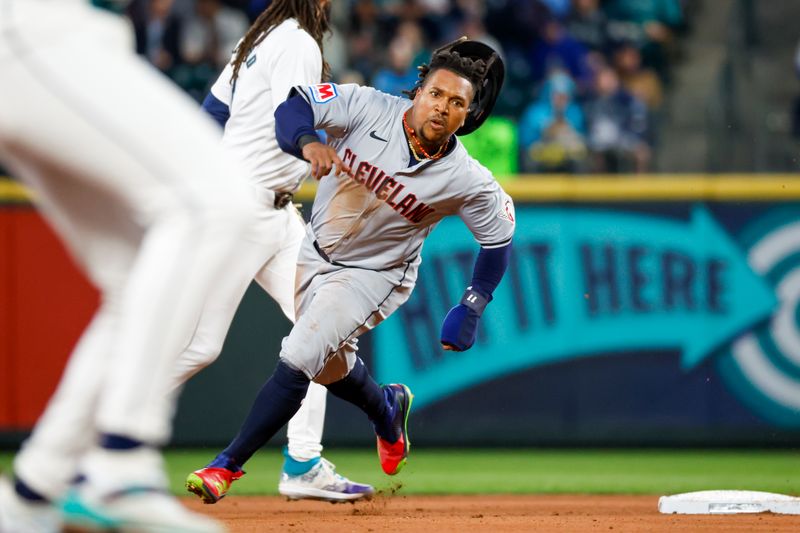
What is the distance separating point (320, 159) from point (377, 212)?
0.85 meters

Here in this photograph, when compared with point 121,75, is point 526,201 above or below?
above

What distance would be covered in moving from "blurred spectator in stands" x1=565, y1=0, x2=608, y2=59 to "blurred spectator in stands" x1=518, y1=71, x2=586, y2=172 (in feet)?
2.70

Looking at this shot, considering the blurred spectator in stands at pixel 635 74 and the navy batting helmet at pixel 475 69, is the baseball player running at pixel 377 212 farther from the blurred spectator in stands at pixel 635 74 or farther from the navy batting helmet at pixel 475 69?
the blurred spectator in stands at pixel 635 74

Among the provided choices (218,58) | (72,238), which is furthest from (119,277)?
(218,58)

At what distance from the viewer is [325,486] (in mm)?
5559

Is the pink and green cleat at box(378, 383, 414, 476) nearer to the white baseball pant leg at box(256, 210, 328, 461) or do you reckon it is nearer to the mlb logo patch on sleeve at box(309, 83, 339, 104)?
the white baseball pant leg at box(256, 210, 328, 461)

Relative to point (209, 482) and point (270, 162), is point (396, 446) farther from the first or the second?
point (270, 162)

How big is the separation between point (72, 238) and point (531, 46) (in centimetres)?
793

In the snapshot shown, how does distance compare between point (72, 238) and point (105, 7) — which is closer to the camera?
point (72, 238)

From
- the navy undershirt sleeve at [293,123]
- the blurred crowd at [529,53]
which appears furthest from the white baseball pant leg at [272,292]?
the blurred crowd at [529,53]

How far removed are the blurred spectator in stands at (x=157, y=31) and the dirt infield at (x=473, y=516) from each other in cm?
454

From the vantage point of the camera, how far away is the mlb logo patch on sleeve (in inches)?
187

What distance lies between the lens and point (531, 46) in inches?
408

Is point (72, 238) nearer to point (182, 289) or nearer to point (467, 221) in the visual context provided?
point (182, 289)
